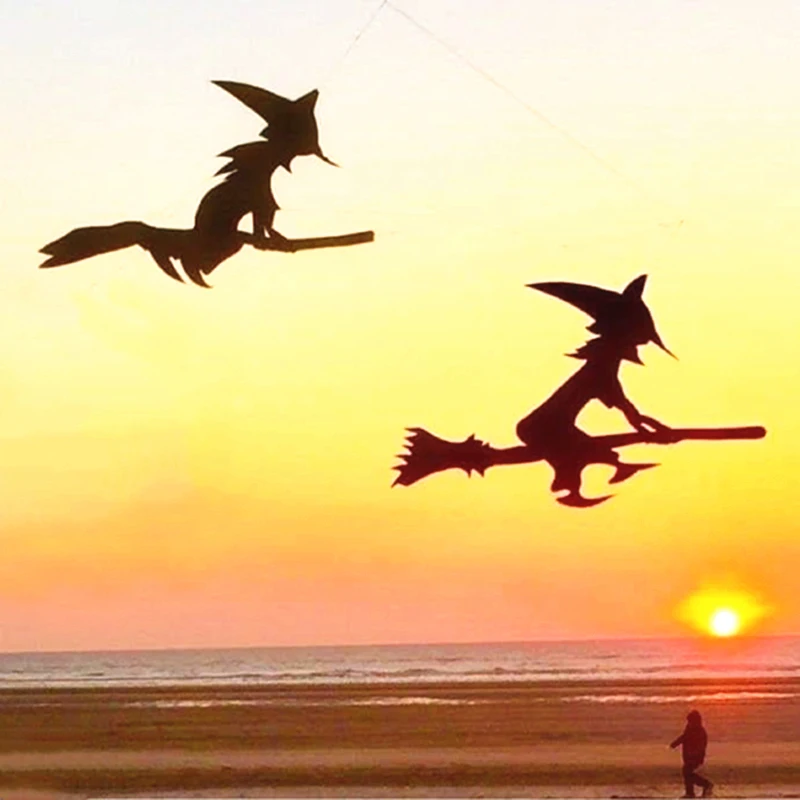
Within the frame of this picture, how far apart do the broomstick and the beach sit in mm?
8915

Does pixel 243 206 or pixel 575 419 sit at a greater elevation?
pixel 243 206

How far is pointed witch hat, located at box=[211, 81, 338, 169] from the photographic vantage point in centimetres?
416

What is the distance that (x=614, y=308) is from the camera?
14.2 feet

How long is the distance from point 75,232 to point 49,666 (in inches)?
1875

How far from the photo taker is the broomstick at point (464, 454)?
4.27 meters

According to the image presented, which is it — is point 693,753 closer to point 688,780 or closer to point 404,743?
point 688,780

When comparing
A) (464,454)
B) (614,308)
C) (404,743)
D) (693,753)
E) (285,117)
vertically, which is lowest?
(464,454)

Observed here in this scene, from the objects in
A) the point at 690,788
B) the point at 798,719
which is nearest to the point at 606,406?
the point at 690,788

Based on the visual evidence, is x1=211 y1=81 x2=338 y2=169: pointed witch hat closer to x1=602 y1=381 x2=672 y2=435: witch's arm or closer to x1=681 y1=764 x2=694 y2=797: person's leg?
x1=602 y1=381 x2=672 y2=435: witch's arm

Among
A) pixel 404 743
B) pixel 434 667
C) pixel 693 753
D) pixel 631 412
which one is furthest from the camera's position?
pixel 434 667

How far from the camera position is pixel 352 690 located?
28469mm

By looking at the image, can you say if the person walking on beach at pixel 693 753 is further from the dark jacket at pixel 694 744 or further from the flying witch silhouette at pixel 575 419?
the flying witch silhouette at pixel 575 419

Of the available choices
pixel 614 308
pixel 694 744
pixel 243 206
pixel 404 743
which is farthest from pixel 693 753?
pixel 243 206

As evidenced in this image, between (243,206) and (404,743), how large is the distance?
13.8 meters
